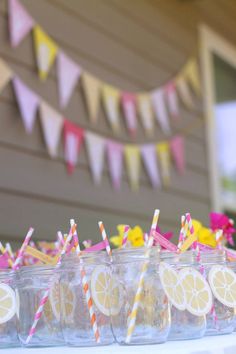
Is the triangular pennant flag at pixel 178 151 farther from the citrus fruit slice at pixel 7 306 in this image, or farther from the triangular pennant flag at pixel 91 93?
the citrus fruit slice at pixel 7 306

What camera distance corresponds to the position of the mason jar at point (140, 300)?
1301 millimetres

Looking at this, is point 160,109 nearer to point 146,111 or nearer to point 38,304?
point 146,111

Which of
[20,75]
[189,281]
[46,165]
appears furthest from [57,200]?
[189,281]

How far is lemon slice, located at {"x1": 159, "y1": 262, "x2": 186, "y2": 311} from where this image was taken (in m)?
1.34

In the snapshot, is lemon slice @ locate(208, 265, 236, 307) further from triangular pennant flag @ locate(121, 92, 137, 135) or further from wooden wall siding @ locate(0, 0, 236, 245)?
triangular pennant flag @ locate(121, 92, 137, 135)

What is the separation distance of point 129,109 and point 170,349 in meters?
2.29

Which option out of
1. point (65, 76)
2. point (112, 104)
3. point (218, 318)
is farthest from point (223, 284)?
point (112, 104)

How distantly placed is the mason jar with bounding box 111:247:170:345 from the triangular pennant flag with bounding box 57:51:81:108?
1648 millimetres

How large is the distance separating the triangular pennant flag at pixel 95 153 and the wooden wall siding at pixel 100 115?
35 millimetres

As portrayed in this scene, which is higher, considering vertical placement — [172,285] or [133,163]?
[133,163]

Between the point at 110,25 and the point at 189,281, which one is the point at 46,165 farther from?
the point at 189,281

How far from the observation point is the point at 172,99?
150 inches

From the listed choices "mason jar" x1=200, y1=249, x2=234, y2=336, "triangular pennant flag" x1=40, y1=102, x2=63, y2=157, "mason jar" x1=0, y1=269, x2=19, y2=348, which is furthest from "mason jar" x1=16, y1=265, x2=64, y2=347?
"triangular pennant flag" x1=40, y1=102, x2=63, y2=157

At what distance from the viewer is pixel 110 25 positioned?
135 inches
